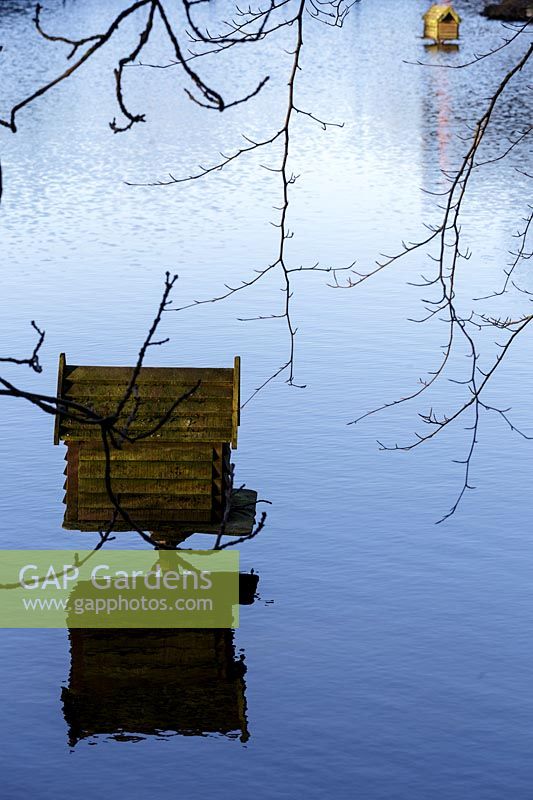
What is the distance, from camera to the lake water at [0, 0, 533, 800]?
1803cm

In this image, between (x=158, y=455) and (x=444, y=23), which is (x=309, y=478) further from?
(x=444, y=23)

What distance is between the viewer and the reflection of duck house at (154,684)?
1903cm

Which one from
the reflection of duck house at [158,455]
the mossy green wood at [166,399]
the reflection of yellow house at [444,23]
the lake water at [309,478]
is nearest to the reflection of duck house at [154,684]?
the lake water at [309,478]

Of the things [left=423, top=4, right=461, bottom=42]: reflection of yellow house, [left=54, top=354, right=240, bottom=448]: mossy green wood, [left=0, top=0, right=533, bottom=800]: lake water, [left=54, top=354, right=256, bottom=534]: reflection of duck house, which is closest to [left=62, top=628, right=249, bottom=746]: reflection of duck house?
[left=0, top=0, right=533, bottom=800]: lake water

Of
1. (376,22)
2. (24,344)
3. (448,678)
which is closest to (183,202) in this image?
(24,344)

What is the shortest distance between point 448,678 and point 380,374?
14.7 m

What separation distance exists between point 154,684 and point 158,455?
125 inches

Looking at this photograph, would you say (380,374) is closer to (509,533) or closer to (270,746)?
(509,533)

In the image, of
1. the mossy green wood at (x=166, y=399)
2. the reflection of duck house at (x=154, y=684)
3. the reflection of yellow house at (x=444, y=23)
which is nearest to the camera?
the reflection of duck house at (x=154, y=684)

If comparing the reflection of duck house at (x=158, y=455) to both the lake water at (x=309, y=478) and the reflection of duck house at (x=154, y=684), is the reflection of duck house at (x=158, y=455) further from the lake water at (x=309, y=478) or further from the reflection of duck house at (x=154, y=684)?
the lake water at (x=309, y=478)

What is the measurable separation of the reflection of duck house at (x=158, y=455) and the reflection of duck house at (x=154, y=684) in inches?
63.0

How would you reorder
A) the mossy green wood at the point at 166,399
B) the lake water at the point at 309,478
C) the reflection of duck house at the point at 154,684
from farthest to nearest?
1. the mossy green wood at the point at 166,399
2. the reflection of duck house at the point at 154,684
3. the lake water at the point at 309,478

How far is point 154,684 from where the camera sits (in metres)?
20.0

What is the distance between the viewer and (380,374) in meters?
33.8
